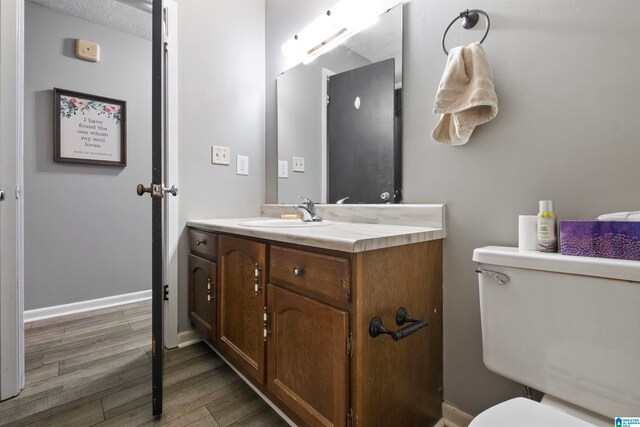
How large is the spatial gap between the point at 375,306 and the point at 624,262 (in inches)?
22.6

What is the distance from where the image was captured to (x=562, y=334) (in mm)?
746

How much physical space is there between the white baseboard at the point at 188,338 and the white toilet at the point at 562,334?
5.16ft

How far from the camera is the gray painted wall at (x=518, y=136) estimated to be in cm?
79

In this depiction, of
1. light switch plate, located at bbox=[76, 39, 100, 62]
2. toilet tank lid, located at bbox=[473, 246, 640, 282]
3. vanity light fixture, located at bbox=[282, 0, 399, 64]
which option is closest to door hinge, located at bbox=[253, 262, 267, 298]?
toilet tank lid, located at bbox=[473, 246, 640, 282]

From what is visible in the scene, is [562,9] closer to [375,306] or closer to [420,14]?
[420,14]

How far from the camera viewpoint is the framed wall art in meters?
2.22

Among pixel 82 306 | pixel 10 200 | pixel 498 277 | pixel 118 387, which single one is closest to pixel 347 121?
pixel 498 277

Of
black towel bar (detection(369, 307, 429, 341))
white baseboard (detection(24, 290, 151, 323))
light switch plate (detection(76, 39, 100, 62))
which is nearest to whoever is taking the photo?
black towel bar (detection(369, 307, 429, 341))

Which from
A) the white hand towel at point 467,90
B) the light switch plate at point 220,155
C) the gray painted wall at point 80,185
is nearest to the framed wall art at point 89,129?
the gray painted wall at point 80,185

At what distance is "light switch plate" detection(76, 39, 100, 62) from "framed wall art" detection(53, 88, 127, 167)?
290 millimetres

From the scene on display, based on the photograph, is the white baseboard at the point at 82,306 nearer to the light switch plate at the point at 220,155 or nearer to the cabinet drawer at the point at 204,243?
the cabinet drawer at the point at 204,243

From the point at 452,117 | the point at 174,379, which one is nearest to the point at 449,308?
the point at 452,117

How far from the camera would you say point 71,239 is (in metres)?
2.29

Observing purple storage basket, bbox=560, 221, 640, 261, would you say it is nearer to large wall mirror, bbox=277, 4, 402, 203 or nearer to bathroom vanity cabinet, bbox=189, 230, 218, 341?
large wall mirror, bbox=277, 4, 402, 203
